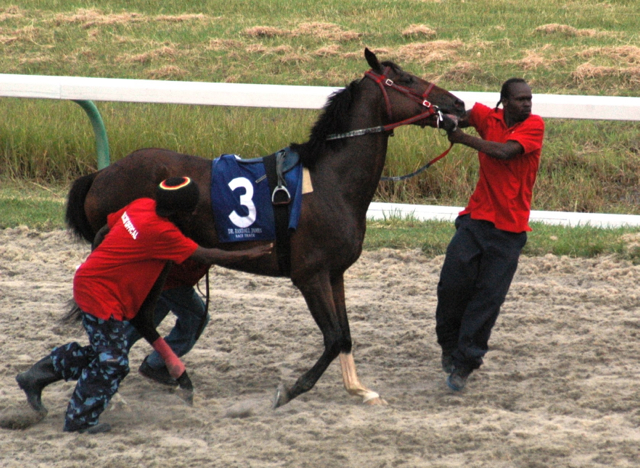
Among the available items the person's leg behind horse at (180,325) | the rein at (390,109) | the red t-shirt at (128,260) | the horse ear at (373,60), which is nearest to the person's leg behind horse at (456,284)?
the rein at (390,109)

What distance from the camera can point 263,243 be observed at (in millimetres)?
4164

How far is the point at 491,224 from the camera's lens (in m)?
4.32

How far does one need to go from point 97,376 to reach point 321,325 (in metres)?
1.11

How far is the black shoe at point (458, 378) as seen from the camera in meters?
4.38

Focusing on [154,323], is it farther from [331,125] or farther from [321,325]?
[331,125]

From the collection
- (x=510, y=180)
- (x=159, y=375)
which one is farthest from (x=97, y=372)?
(x=510, y=180)

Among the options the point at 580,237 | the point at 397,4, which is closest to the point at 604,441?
the point at 580,237

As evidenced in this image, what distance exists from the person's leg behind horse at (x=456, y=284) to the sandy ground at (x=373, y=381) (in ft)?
0.80

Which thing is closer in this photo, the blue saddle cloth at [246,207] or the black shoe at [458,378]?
the blue saddle cloth at [246,207]

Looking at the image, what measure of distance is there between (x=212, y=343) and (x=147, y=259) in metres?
1.40

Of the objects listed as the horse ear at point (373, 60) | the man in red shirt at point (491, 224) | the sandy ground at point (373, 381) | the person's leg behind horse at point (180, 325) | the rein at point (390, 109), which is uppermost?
the horse ear at point (373, 60)

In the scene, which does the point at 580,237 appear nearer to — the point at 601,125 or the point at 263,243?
the point at 263,243

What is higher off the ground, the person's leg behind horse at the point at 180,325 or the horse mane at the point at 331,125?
the horse mane at the point at 331,125

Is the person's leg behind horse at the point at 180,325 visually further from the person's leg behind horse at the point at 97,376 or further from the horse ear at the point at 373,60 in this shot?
the horse ear at the point at 373,60
